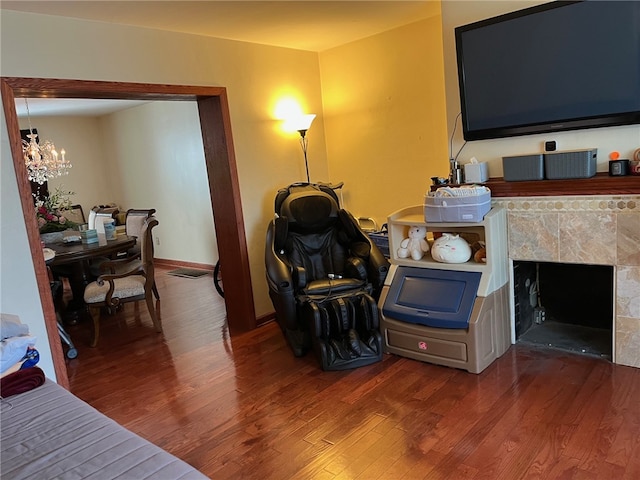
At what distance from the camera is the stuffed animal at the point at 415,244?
3250 millimetres

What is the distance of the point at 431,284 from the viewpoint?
3053 mm

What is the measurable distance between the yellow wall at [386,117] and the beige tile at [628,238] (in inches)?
56.4

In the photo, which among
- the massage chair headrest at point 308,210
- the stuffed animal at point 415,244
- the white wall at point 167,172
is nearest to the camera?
the stuffed animal at point 415,244

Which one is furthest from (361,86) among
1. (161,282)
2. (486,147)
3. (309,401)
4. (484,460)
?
(161,282)

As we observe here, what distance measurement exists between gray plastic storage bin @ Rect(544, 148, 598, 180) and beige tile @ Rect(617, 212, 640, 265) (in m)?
0.31

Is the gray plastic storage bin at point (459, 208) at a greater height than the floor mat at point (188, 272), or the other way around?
the gray plastic storage bin at point (459, 208)

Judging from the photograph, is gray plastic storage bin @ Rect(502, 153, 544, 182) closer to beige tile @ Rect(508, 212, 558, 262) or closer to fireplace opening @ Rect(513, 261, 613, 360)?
beige tile @ Rect(508, 212, 558, 262)

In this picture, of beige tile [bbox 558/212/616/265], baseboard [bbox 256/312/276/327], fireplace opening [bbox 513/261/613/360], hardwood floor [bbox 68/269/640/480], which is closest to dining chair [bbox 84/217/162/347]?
hardwood floor [bbox 68/269/640/480]

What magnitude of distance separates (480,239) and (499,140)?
66cm

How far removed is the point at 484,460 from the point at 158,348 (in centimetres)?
265

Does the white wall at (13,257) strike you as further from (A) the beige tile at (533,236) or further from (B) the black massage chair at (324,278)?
(A) the beige tile at (533,236)

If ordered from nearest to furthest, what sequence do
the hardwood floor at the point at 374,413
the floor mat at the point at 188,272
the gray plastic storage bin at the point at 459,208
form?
the hardwood floor at the point at 374,413 < the gray plastic storage bin at the point at 459,208 < the floor mat at the point at 188,272

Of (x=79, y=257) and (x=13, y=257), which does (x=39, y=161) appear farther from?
(x=13, y=257)

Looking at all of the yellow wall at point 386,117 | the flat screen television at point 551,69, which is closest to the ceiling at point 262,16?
the yellow wall at point 386,117
